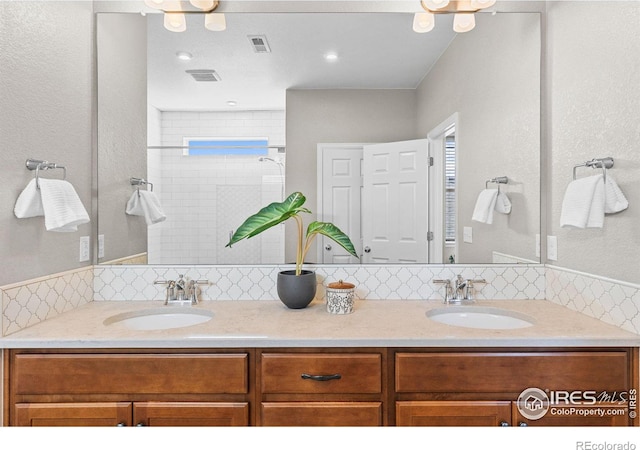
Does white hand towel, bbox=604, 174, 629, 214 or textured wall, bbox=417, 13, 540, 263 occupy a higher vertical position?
textured wall, bbox=417, 13, 540, 263

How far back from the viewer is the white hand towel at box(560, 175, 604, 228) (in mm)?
1358

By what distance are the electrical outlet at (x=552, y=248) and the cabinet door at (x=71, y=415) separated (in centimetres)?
189

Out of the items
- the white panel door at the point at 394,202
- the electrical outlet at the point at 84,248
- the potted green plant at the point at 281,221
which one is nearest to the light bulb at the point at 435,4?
the white panel door at the point at 394,202

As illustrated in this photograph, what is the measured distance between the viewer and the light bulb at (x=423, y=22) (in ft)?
6.03

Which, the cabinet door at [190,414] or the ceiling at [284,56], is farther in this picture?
the ceiling at [284,56]

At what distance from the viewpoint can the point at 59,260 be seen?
1.58 metres

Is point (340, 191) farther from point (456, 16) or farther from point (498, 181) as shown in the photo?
point (456, 16)

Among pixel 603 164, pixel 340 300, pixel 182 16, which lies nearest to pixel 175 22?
pixel 182 16

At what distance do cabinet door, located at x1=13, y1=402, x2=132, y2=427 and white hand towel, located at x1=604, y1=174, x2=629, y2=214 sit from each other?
1.84 meters

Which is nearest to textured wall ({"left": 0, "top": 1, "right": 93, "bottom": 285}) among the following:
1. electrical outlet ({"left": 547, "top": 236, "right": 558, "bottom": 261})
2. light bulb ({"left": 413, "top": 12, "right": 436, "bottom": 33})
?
light bulb ({"left": 413, "top": 12, "right": 436, "bottom": 33})

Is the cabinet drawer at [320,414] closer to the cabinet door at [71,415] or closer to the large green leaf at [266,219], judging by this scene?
the cabinet door at [71,415]

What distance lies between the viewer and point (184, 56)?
1.88 metres

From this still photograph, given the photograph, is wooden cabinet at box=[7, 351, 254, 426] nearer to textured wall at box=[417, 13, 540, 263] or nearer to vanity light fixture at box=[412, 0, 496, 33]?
textured wall at box=[417, 13, 540, 263]
